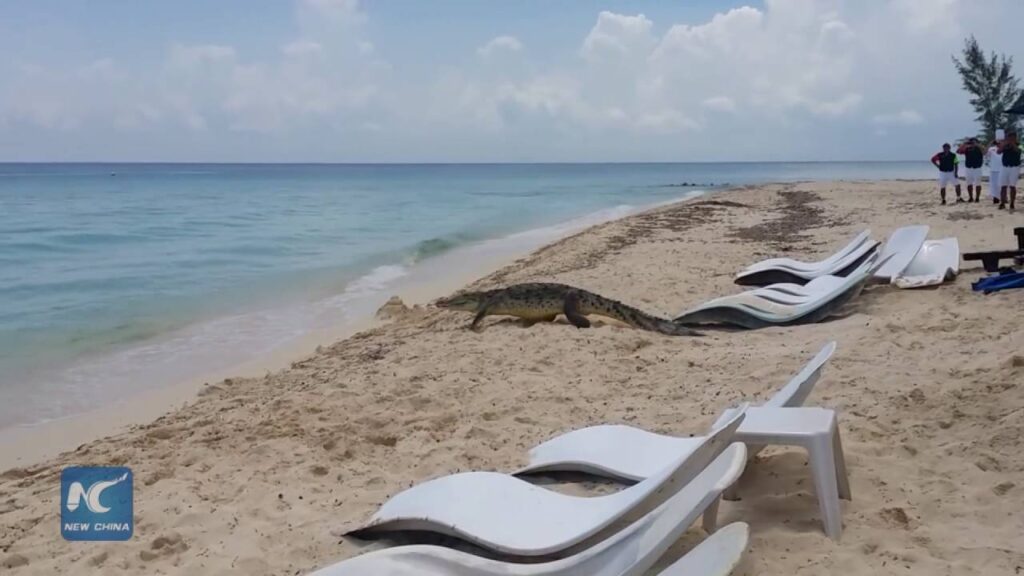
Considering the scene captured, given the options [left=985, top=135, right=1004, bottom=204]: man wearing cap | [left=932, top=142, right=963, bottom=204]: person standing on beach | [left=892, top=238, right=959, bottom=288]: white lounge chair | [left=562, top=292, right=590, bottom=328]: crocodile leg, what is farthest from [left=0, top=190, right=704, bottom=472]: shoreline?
[left=932, top=142, right=963, bottom=204]: person standing on beach

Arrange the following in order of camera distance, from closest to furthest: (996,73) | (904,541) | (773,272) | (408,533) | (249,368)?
(904,541), (408,533), (249,368), (773,272), (996,73)

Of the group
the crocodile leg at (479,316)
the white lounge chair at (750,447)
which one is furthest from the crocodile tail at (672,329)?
the white lounge chair at (750,447)

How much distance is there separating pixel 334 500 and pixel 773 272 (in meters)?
6.48

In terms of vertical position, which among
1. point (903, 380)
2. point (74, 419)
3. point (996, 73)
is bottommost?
point (74, 419)

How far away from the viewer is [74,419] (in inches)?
239

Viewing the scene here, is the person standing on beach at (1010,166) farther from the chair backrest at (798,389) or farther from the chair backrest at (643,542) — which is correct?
the chair backrest at (643,542)

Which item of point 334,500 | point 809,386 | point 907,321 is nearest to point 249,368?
point 334,500

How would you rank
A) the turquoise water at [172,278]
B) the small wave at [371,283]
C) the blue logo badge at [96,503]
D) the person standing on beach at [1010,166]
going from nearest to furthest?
1. the blue logo badge at [96,503]
2. the turquoise water at [172,278]
3. the small wave at [371,283]
4. the person standing on beach at [1010,166]

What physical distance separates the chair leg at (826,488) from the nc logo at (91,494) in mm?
3258

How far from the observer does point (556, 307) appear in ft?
24.2

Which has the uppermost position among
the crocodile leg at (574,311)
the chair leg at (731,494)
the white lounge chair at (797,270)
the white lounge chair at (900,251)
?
the white lounge chair at (900,251)

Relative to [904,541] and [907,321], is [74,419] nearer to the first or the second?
[904,541]

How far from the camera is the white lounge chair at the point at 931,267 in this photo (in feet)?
24.8

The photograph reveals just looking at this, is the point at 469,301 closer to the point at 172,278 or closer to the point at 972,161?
the point at 172,278
